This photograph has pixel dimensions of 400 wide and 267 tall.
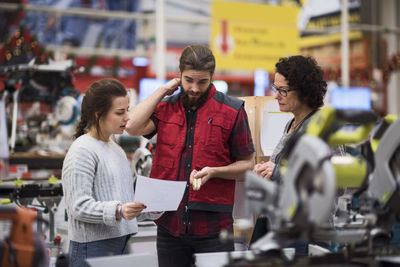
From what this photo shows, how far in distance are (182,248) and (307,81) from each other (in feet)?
2.93

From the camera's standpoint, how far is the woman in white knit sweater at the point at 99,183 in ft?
6.81

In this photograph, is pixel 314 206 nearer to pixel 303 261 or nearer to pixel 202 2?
pixel 303 261

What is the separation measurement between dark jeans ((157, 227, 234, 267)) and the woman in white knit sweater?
15 cm

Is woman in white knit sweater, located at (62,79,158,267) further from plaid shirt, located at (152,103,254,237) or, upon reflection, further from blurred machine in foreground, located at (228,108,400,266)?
blurred machine in foreground, located at (228,108,400,266)

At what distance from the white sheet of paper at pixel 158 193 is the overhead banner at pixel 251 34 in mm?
5097

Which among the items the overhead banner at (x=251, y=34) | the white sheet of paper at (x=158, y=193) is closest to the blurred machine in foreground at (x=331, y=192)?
the white sheet of paper at (x=158, y=193)

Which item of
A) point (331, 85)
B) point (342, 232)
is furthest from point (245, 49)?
point (342, 232)

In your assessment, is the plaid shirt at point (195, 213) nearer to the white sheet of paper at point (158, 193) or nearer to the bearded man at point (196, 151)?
the bearded man at point (196, 151)

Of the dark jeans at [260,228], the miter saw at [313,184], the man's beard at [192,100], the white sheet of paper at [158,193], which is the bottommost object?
the dark jeans at [260,228]

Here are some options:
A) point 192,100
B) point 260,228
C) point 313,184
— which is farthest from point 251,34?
point 313,184

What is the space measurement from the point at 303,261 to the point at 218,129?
0.96 metres

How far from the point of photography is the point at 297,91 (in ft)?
7.79

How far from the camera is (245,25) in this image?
7.28m

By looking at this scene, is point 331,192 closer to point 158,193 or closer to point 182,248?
point 158,193
